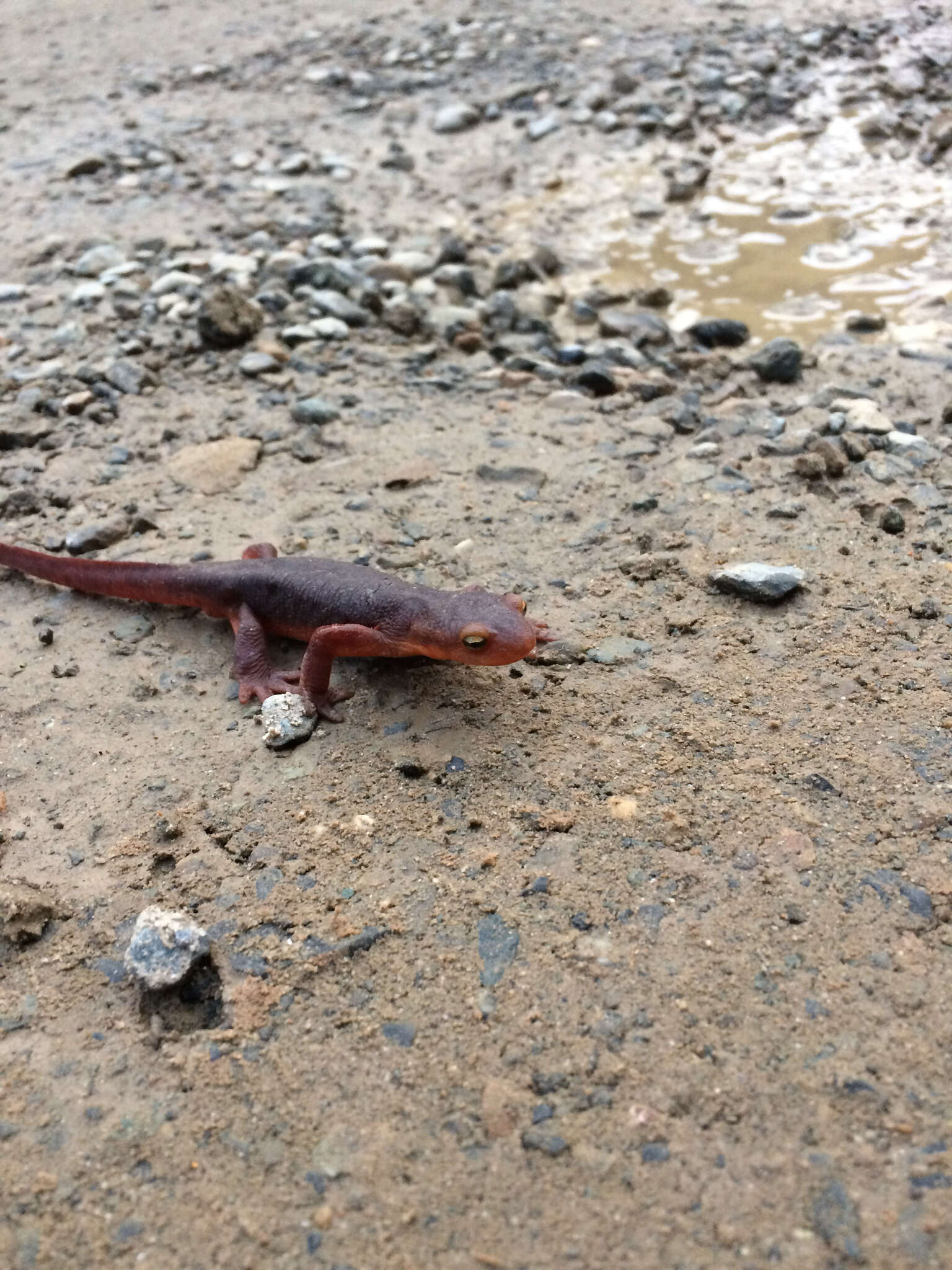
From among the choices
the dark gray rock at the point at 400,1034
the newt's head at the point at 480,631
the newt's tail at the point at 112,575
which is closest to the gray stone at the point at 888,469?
the newt's head at the point at 480,631

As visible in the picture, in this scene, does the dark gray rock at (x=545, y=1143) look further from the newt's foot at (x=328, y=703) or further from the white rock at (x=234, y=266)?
the white rock at (x=234, y=266)

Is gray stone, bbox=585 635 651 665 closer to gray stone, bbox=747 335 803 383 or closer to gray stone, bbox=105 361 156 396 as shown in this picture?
gray stone, bbox=747 335 803 383

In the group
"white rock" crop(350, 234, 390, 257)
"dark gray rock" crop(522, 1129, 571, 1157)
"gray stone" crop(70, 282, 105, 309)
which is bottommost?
"dark gray rock" crop(522, 1129, 571, 1157)

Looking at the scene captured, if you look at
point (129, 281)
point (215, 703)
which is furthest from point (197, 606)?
point (129, 281)

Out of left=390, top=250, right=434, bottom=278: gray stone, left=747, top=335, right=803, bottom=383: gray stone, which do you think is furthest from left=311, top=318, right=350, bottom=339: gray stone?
left=747, top=335, right=803, bottom=383: gray stone

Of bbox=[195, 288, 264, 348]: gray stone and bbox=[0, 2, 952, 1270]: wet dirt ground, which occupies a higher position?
bbox=[195, 288, 264, 348]: gray stone

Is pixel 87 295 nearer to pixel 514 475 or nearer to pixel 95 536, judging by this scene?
pixel 95 536
